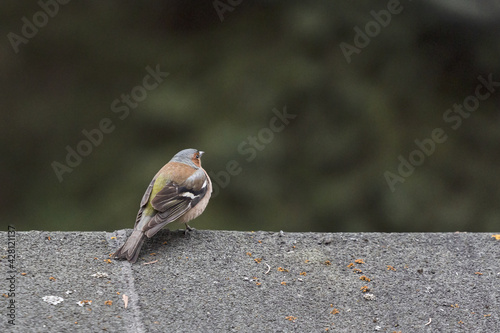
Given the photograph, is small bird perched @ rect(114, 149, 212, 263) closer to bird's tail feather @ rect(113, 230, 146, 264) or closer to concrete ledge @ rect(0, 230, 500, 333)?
bird's tail feather @ rect(113, 230, 146, 264)

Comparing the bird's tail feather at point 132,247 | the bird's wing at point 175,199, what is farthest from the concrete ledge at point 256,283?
the bird's wing at point 175,199

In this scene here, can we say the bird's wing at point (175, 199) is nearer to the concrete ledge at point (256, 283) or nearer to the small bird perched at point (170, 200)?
the small bird perched at point (170, 200)

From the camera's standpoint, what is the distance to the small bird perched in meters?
3.91

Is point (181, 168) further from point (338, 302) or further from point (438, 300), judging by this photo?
point (438, 300)

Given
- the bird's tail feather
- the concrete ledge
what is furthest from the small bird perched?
the concrete ledge

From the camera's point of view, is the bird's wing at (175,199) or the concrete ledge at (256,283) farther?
the bird's wing at (175,199)

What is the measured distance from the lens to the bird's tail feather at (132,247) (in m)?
3.83

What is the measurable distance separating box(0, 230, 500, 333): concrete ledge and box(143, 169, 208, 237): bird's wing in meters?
0.18

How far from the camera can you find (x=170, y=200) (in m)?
4.07

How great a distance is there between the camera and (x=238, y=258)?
3973 mm

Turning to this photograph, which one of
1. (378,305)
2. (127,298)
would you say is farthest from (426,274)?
(127,298)

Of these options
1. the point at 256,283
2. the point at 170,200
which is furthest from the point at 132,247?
the point at 256,283

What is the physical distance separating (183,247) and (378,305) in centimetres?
115

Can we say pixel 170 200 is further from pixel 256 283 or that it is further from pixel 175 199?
pixel 256 283
